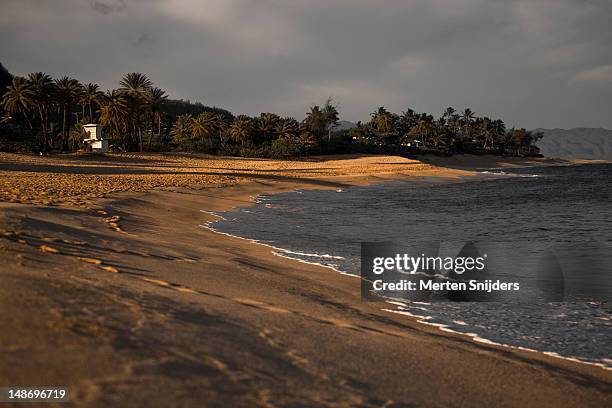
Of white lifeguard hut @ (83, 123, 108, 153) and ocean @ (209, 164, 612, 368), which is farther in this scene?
white lifeguard hut @ (83, 123, 108, 153)

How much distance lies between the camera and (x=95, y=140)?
55562mm

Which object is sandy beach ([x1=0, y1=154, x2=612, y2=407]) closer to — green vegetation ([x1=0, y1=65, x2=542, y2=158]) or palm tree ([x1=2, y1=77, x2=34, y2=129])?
green vegetation ([x1=0, y1=65, x2=542, y2=158])

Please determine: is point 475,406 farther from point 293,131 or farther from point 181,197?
point 293,131

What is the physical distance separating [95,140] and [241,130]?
26.7 metres

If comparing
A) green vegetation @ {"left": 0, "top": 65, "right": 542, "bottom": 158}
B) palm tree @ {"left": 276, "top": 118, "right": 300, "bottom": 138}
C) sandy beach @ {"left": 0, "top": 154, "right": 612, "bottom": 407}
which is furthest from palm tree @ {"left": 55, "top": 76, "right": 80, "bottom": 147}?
sandy beach @ {"left": 0, "top": 154, "right": 612, "bottom": 407}

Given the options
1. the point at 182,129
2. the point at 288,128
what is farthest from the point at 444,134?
the point at 182,129

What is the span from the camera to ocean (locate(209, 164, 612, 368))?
561cm

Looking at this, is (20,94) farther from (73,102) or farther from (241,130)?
(241,130)

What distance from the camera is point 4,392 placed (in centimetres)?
251

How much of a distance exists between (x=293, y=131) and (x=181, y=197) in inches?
2552

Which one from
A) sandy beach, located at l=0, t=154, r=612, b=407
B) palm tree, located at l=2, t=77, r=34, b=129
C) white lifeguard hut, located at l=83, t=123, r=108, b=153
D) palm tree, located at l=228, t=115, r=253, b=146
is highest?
palm tree, located at l=2, t=77, r=34, b=129

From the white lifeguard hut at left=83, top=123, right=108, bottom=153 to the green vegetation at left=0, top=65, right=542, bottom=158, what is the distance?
287 centimetres

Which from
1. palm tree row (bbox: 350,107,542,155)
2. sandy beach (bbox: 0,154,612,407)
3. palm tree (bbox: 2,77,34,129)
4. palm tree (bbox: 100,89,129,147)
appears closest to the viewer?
sandy beach (bbox: 0,154,612,407)

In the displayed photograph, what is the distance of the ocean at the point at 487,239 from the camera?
18.4 ft
